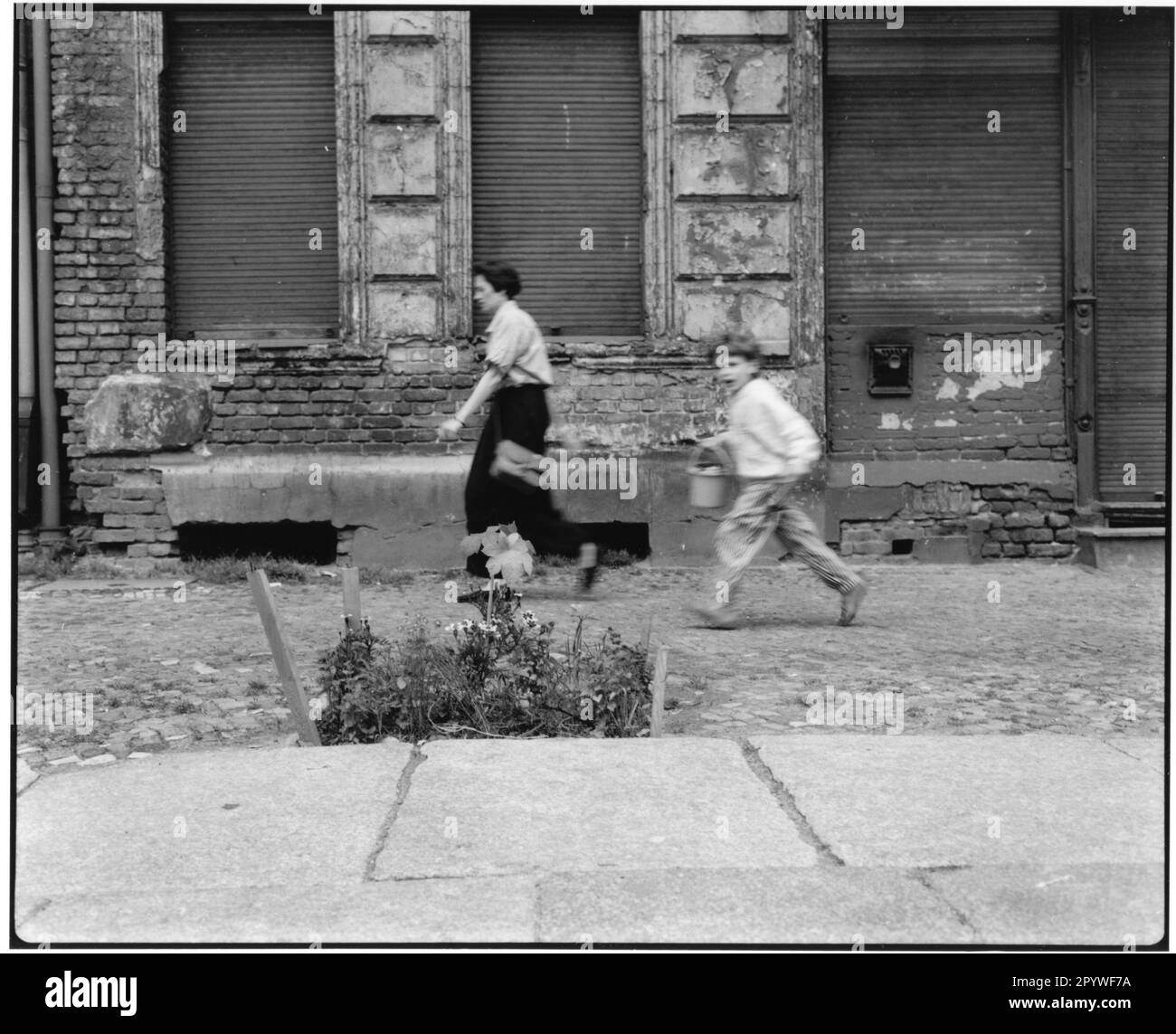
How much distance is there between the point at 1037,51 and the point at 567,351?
4.02 metres

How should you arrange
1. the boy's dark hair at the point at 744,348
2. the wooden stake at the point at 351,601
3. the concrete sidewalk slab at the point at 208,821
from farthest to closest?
the boy's dark hair at the point at 744,348
the wooden stake at the point at 351,601
the concrete sidewalk slab at the point at 208,821

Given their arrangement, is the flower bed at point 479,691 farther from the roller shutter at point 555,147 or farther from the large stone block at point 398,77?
the large stone block at point 398,77

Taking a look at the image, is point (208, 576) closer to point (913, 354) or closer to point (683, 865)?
point (913, 354)

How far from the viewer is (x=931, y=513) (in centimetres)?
923

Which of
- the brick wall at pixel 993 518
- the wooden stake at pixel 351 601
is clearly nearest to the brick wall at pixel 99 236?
the wooden stake at pixel 351 601

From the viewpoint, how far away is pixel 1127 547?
8.98 m

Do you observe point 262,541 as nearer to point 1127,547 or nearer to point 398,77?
point 398,77

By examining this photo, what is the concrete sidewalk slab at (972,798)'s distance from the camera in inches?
125

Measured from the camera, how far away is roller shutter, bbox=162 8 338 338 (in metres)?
8.91

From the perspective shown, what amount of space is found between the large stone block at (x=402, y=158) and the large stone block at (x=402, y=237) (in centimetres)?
13

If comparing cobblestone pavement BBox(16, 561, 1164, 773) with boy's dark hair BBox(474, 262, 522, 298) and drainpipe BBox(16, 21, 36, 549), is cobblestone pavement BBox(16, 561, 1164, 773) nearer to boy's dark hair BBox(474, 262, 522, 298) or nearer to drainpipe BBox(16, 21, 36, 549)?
drainpipe BBox(16, 21, 36, 549)

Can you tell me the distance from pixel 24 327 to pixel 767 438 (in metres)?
5.32

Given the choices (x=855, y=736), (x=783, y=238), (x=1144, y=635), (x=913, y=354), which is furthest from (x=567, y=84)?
(x=855, y=736)

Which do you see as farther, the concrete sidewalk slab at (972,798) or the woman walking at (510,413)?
the woman walking at (510,413)
